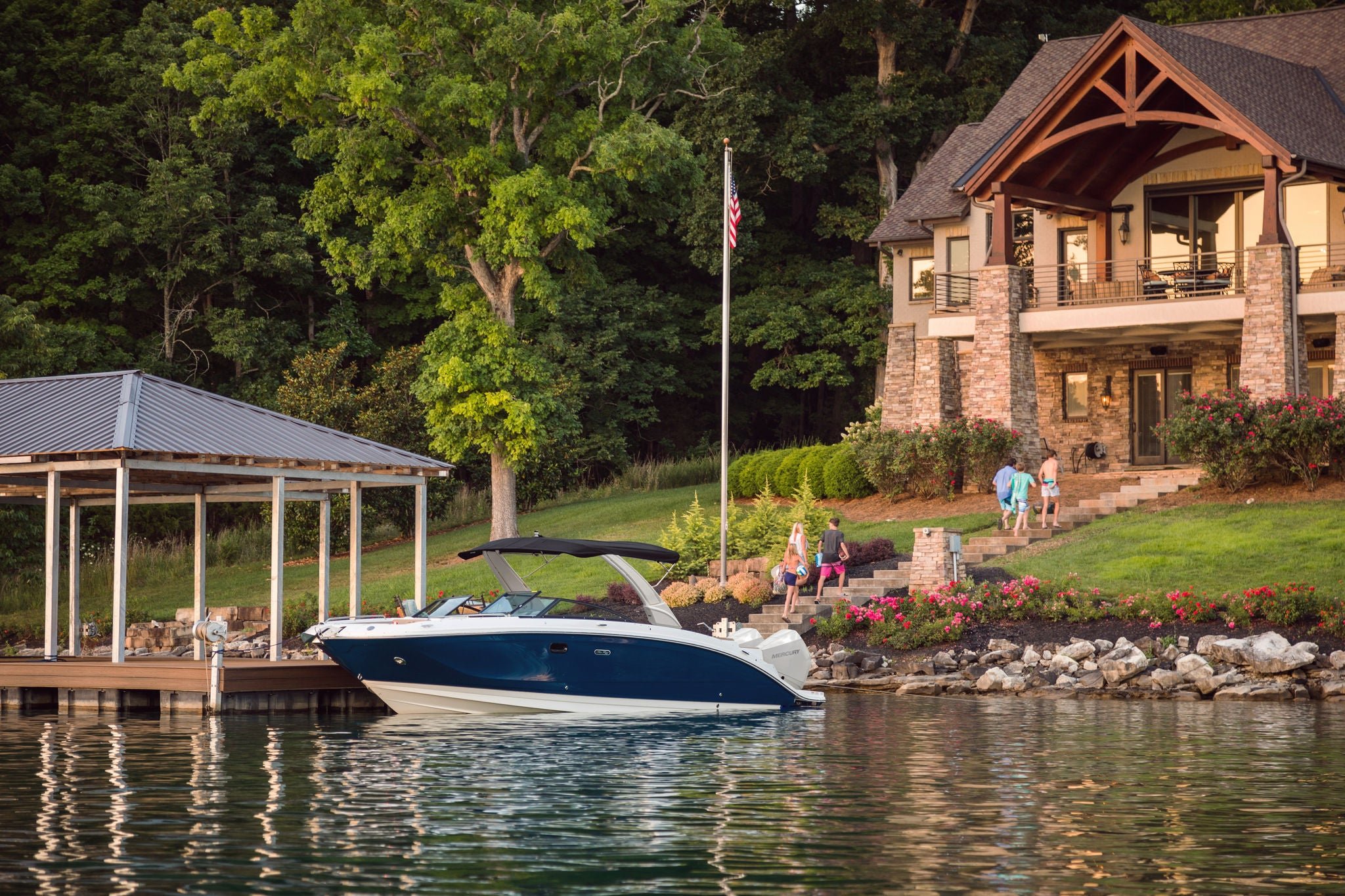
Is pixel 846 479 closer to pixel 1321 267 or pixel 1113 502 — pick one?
pixel 1113 502

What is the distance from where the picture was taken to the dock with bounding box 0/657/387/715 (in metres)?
21.9

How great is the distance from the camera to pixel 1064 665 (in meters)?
24.7

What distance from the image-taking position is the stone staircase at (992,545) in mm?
28141

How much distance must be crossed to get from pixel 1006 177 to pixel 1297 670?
17.8 metres

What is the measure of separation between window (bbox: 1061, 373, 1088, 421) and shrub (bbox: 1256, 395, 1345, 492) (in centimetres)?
994

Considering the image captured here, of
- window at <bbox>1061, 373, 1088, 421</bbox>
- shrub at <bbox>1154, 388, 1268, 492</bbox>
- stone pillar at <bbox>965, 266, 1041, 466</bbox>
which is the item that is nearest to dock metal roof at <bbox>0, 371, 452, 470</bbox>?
shrub at <bbox>1154, 388, 1268, 492</bbox>

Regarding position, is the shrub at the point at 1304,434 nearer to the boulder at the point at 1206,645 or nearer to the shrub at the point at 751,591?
the boulder at the point at 1206,645

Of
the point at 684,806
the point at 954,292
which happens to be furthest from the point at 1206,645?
the point at 954,292

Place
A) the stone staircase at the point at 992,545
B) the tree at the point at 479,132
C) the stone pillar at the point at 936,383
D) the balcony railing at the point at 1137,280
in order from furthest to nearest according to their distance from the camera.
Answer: the stone pillar at the point at 936,383 < the balcony railing at the point at 1137,280 < the tree at the point at 479,132 < the stone staircase at the point at 992,545

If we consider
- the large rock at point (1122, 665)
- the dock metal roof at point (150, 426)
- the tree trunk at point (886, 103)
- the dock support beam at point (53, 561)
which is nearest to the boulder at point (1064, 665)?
the large rock at point (1122, 665)

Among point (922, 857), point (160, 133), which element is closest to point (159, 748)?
point (922, 857)

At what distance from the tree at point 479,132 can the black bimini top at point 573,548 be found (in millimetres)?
14573

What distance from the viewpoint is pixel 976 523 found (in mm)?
34188

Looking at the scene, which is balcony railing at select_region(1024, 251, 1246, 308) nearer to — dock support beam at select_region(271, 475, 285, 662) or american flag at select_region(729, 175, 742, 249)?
american flag at select_region(729, 175, 742, 249)
